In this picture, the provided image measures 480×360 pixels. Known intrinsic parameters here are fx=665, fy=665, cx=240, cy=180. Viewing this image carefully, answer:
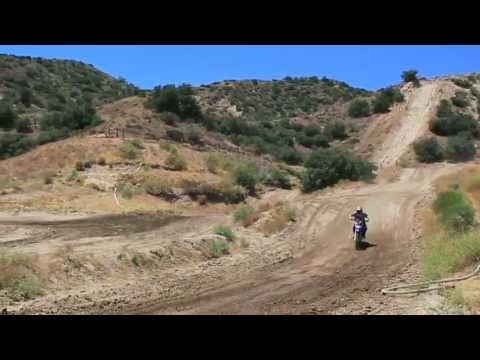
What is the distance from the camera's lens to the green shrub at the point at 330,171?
1688 inches

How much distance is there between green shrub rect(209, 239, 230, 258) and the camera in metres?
22.8

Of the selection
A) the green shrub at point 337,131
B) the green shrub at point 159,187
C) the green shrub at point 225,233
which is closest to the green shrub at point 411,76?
the green shrub at point 337,131

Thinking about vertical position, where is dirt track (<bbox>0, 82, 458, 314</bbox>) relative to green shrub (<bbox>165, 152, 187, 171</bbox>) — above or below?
below

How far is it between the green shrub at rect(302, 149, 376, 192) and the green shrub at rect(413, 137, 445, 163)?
38.1ft

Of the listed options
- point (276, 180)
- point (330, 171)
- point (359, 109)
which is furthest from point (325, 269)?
point (359, 109)

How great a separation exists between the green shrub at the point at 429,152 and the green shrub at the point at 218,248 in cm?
3480

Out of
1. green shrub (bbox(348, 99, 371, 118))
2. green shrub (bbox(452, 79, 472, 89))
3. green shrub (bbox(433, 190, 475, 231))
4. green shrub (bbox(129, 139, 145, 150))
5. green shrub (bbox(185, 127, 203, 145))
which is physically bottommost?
green shrub (bbox(433, 190, 475, 231))

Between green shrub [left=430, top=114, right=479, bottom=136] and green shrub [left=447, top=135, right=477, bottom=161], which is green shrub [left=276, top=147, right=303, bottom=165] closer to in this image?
green shrub [left=447, top=135, right=477, bottom=161]

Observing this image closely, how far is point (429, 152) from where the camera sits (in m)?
55.2

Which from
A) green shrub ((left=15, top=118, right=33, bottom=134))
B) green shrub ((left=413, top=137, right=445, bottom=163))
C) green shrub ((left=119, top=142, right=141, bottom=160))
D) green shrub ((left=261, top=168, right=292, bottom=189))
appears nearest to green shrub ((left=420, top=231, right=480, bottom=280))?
green shrub ((left=261, top=168, right=292, bottom=189))

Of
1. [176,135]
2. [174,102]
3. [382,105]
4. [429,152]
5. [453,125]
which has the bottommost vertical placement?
[429,152]

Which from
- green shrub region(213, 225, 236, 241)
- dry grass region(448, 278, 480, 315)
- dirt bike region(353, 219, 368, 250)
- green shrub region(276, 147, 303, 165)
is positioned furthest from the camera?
green shrub region(276, 147, 303, 165)

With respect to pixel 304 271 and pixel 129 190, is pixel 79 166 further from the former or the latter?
pixel 304 271

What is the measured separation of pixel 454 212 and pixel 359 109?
56593mm
